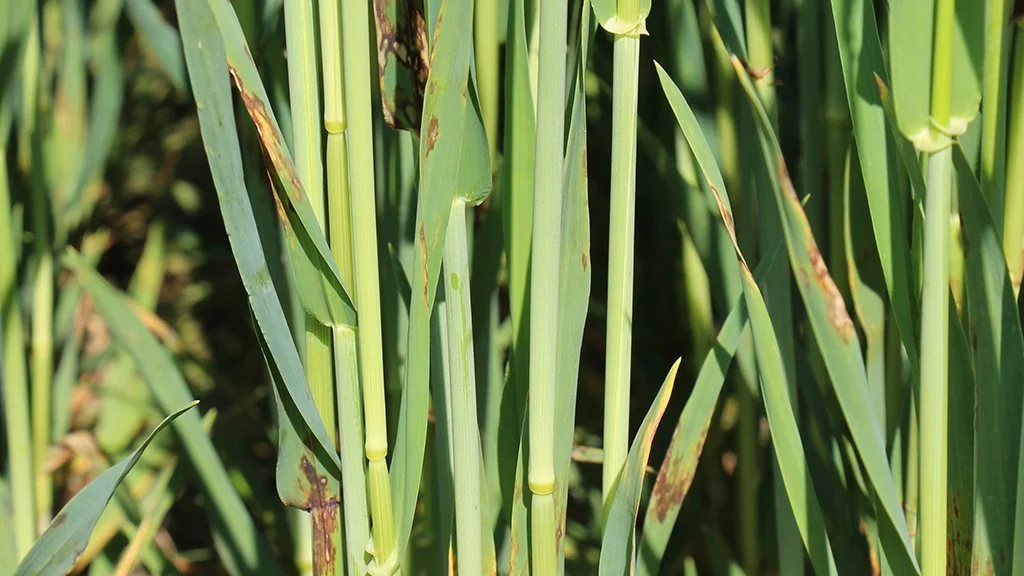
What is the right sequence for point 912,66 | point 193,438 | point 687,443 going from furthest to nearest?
point 193,438 → point 687,443 → point 912,66

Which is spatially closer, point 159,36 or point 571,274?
point 571,274

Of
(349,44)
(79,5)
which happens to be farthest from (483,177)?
(79,5)

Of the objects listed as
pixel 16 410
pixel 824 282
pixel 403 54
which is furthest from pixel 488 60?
pixel 16 410

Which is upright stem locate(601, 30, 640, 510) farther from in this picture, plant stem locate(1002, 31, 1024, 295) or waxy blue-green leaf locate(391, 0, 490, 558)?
plant stem locate(1002, 31, 1024, 295)

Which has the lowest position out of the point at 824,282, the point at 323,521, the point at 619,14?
the point at 323,521

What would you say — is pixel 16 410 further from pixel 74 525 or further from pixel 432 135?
pixel 432 135

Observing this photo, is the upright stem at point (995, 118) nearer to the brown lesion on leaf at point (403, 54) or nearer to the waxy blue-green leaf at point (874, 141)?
the waxy blue-green leaf at point (874, 141)

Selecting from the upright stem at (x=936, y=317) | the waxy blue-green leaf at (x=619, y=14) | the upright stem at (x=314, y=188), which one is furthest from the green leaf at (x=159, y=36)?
the upright stem at (x=936, y=317)
